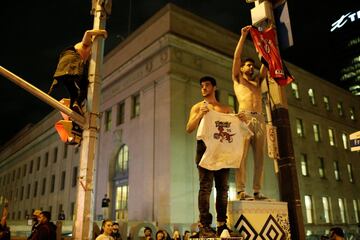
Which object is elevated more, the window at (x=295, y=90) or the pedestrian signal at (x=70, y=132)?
the window at (x=295, y=90)

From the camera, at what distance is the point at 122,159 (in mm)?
26328

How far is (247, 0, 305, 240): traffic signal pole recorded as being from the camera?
19.4 feet

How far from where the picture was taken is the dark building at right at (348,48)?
94188 millimetres

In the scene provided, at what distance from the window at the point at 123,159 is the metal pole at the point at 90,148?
817 inches

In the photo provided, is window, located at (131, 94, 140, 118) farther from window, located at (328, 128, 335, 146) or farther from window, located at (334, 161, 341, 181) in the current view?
window, located at (334, 161, 341, 181)

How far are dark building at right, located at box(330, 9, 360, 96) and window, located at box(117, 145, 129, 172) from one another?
8610 cm

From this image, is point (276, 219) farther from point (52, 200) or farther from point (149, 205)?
point (52, 200)

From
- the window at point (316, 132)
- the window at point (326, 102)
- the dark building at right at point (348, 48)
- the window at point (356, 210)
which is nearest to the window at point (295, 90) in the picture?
the window at point (316, 132)

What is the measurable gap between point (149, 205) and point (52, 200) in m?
20.0

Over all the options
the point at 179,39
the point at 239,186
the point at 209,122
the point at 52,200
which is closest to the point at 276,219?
the point at 239,186

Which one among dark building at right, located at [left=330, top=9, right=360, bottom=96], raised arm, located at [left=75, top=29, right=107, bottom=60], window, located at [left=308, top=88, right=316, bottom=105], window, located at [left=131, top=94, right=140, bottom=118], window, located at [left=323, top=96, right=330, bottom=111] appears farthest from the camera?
dark building at right, located at [left=330, top=9, right=360, bottom=96]

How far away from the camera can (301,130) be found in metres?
32.2

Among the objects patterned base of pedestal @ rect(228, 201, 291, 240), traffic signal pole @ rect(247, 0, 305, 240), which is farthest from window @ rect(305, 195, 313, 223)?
patterned base of pedestal @ rect(228, 201, 291, 240)

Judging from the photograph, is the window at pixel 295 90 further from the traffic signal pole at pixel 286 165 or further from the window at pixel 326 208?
the traffic signal pole at pixel 286 165
